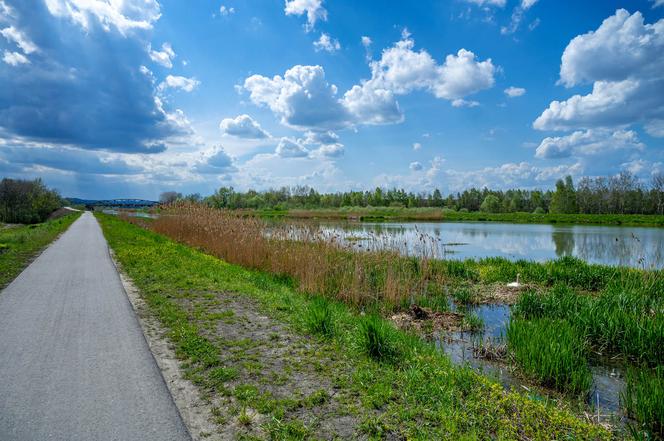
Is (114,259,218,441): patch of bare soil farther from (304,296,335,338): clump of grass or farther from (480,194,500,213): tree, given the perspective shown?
(480,194,500,213): tree

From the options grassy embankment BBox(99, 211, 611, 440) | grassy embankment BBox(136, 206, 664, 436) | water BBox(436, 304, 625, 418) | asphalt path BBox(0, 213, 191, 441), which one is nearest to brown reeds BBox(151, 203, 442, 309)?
grassy embankment BBox(136, 206, 664, 436)

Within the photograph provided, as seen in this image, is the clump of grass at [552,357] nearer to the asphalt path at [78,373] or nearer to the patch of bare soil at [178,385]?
the patch of bare soil at [178,385]

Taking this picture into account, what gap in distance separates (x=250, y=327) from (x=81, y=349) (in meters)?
2.36

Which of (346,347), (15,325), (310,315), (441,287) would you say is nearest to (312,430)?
(346,347)

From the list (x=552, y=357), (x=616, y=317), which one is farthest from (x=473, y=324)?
(x=552, y=357)

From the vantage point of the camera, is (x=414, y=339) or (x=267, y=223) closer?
(x=414, y=339)

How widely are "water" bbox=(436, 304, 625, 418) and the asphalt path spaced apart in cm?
404

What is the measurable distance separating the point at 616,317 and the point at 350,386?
5.45 metres

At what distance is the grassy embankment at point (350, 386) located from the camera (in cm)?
364

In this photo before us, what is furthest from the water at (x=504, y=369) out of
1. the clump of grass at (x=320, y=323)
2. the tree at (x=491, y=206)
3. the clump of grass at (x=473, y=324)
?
the tree at (x=491, y=206)

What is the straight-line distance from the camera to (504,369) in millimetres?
6090

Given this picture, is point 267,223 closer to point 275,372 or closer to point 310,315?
point 310,315

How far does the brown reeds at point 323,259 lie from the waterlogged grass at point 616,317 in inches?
122

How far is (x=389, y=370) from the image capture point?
15.7 ft
